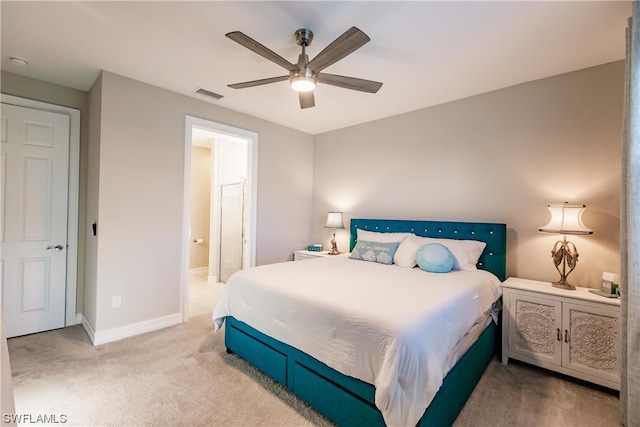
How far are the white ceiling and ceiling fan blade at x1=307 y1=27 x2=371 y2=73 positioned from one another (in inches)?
12.2

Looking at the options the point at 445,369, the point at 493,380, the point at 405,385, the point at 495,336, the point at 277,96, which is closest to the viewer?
the point at 405,385

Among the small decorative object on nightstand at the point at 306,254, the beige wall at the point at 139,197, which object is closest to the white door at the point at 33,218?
the beige wall at the point at 139,197

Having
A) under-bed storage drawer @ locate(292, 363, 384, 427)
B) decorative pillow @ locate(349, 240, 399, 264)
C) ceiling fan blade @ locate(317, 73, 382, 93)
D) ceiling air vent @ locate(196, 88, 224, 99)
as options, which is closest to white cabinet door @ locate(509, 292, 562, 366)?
decorative pillow @ locate(349, 240, 399, 264)

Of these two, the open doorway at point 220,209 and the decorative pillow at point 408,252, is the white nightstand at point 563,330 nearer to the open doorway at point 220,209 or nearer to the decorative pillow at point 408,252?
the decorative pillow at point 408,252

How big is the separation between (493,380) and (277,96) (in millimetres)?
3487

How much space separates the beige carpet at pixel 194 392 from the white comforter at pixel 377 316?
0.42m

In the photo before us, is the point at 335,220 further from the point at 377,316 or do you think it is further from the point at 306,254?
the point at 377,316

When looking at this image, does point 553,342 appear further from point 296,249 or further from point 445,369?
point 296,249

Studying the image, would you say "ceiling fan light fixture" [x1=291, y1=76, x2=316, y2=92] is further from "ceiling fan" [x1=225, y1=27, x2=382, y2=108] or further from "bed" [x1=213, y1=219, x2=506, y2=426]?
"bed" [x1=213, y1=219, x2=506, y2=426]

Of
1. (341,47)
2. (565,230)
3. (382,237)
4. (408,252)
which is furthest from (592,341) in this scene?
(341,47)

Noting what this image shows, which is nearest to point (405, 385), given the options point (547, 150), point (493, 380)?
point (493, 380)

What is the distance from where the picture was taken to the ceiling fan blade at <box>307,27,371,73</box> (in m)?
1.74

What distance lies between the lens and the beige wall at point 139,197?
287cm

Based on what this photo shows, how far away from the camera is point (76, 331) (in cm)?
313
